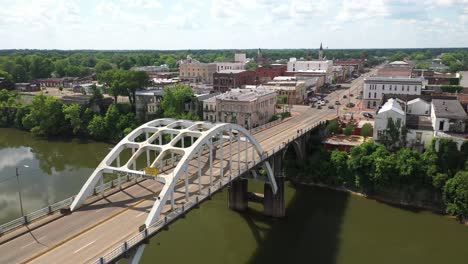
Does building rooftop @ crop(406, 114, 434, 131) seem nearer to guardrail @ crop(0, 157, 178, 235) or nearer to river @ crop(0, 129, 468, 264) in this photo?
river @ crop(0, 129, 468, 264)

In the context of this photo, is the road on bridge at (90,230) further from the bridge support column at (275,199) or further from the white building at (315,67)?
the white building at (315,67)

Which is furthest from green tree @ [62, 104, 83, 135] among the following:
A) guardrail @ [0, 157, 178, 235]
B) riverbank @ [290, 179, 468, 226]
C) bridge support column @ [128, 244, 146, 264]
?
bridge support column @ [128, 244, 146, 264]

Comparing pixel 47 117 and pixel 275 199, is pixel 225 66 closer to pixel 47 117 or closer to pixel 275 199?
pixel 47 117

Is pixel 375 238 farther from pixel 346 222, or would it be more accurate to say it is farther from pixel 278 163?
pixel 278 163

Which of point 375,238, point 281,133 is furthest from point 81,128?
point 375,238

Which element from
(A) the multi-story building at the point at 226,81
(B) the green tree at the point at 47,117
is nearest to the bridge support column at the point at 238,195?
(B) the green tree at the point at 47,117

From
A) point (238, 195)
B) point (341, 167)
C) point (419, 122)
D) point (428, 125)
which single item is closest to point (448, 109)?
point (428, 125)

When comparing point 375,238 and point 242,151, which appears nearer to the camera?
point 375,238
